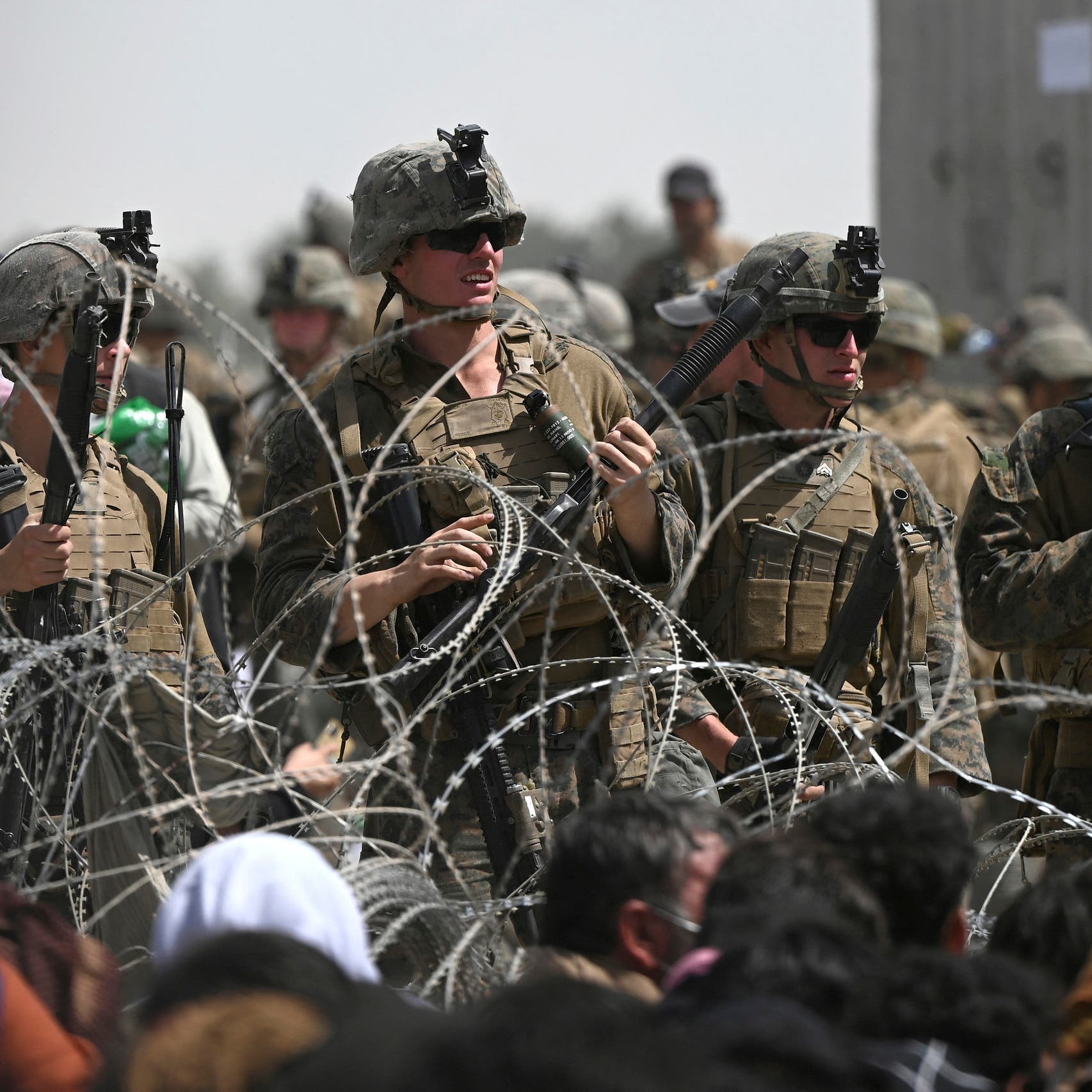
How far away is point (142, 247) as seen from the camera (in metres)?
4.72

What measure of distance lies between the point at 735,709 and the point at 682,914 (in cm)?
199

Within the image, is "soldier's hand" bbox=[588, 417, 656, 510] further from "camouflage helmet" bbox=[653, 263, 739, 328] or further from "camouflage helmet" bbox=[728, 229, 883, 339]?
"camouflage helmet" bbox=[653, 263, 739, 328]

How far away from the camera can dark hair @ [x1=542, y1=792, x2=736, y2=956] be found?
3.00m

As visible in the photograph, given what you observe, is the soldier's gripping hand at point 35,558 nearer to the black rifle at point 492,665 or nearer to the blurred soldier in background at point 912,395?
the black rifle at point 492,665

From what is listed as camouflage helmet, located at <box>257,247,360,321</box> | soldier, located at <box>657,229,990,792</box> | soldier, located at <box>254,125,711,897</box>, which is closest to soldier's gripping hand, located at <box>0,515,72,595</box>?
soldier, located at <box>254,125,711,897</box>

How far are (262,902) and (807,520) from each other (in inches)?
99.4

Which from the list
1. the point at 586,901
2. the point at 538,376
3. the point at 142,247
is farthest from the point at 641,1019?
the point at 142,247


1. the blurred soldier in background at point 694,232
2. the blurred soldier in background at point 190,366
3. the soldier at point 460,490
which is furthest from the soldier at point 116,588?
the blurred soldier in background at point 694,232

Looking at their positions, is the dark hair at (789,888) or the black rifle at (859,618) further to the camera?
the black rifle at (859,618)

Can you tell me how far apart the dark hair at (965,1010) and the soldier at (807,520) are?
231 cm

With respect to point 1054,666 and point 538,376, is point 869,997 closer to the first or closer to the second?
point 538,376

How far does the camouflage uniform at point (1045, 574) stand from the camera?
497 cm

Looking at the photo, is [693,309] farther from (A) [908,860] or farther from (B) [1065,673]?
(A) [908,860]

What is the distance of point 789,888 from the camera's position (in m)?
2.79
